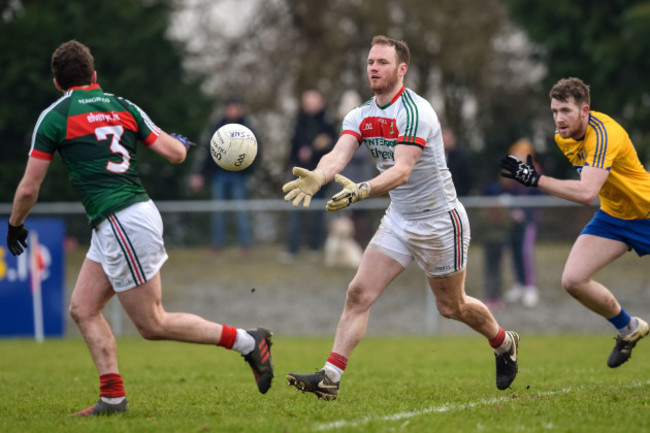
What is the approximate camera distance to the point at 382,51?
21.4ft

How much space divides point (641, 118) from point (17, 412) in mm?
16020

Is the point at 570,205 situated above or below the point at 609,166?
below

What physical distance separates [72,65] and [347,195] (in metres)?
2.02

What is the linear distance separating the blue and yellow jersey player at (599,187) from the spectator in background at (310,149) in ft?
25.3

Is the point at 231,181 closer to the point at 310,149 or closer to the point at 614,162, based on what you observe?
the point at 310,149

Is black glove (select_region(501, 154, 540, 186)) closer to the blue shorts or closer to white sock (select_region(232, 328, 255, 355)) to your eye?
the blue shorts

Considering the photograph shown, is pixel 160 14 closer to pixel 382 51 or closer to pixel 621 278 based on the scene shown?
pixel 621 278

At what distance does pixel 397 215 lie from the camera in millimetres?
6852

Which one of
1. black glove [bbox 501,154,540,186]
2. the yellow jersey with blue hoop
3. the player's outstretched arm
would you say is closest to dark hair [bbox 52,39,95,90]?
the player's outstretched arm

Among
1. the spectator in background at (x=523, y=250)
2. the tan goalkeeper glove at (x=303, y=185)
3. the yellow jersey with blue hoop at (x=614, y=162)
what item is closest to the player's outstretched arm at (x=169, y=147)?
the tan goalkeeper glove at (x=303, y=185)

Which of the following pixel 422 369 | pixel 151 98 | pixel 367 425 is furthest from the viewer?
pixel 151 98

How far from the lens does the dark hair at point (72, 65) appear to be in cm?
584

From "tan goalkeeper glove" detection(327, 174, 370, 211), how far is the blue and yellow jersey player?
1.30m

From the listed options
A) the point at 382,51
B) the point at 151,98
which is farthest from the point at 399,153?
the point at 151,98
